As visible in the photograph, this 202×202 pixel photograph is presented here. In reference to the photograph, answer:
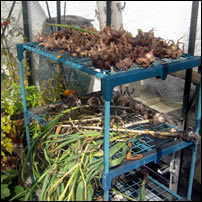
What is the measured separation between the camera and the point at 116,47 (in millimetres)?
1308

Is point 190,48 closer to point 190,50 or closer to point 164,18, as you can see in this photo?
point 190,50

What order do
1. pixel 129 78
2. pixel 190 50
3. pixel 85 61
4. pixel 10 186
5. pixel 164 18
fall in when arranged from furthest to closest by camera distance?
pixel 10 186, pixel 164 18, pixel 190 50, pixel 85 61, pixel 129 78

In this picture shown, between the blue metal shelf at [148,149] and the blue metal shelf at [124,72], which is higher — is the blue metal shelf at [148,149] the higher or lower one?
the lower one

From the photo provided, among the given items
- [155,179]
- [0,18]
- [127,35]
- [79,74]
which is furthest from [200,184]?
[0,18]

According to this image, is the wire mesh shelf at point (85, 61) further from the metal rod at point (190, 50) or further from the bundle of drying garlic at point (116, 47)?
the metal rod at point (190, 50)

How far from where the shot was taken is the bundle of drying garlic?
1263 millimetres

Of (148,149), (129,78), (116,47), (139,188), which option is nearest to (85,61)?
(116,47)

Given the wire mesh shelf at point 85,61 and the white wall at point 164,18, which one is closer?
the wire mesh shelf at point 85,61

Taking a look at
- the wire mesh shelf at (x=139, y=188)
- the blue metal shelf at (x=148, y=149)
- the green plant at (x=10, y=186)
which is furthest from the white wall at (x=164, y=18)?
the green plant at (x=10, y=186)

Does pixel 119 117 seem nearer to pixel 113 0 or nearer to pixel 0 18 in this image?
pixel 113 0

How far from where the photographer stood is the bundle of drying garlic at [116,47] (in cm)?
126

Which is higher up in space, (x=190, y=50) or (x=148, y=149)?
(x=190, y=50)

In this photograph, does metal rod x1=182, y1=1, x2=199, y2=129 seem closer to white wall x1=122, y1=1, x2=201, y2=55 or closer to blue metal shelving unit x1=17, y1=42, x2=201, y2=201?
white wall x1=122, y1=1, x2=201, y2=55

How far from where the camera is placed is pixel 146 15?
1978 mm
